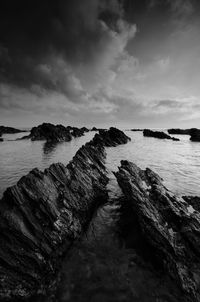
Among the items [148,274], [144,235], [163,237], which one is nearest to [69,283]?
[148,274]

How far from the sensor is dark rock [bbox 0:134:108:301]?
7.00 metres

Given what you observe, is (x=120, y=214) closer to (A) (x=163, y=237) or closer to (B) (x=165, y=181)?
(A) (x=163, y=237)

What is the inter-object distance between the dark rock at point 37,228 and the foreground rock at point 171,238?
4.53 metres

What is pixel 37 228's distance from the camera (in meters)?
8.77

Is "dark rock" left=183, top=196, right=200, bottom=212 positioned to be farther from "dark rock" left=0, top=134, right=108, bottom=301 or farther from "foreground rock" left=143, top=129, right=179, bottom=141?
"foreground rock" left=143, top=129, right=179, bottom=141

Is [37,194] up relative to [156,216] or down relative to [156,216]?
up

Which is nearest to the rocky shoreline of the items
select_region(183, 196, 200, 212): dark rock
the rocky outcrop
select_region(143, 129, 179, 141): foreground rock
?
select_region(183, 196, 200, 212): dark rock

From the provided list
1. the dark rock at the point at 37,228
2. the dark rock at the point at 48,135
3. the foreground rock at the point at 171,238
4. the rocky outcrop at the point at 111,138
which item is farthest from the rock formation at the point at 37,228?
the dark rock at the point at 48,135

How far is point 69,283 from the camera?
751 centimetres

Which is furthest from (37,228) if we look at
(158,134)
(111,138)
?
(158,134)

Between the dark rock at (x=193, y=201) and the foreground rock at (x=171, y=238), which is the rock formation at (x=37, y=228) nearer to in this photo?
the foreground rock at (x=171, y=238)

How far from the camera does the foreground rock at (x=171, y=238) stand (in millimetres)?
7688

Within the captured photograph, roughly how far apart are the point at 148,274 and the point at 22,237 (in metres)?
7.03

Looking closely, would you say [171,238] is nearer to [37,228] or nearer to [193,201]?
[37,228]
